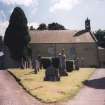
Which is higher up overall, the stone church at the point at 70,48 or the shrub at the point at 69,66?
the stone church at the point at 70,48

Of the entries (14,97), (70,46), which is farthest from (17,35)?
(14,97)

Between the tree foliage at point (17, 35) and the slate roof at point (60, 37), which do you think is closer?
the tree foliage at point (17, 35)

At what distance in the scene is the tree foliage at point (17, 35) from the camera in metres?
67.9

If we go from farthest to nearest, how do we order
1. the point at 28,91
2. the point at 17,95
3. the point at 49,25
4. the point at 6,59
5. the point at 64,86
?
the point at 49,25, the point at 6,59, the point at 64,86, the point at 28,91, the point at 17,95

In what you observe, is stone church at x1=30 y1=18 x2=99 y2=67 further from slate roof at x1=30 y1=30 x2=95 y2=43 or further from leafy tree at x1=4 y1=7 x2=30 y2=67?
leafy tree at x1=4 y1=7 x2=30 y2=67

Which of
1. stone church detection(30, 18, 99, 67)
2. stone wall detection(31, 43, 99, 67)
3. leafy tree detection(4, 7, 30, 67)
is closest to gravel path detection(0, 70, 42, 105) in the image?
leafy tree detection(4, 7, 30, 67)

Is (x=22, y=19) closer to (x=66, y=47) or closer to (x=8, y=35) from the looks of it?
(x=8, y=35)

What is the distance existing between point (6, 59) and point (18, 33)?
7.94 meters

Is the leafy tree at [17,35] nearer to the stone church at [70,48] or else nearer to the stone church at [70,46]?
the stone church at [70,48]

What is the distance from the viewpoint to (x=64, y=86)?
2492cm

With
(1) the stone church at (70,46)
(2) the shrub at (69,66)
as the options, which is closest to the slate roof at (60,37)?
(1) the stone church at (70,46)

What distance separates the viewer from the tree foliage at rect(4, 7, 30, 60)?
67869 millimetres

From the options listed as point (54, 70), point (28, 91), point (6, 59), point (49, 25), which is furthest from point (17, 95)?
point (49, 25)

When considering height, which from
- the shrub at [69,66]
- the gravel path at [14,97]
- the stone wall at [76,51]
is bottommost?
the gravel path at [14,97]
